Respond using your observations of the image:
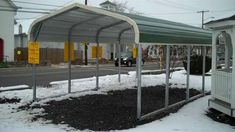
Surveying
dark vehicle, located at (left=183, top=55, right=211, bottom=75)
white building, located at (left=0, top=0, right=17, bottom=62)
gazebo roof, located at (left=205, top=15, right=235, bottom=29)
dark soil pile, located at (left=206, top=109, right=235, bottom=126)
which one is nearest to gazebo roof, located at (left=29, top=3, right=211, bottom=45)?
gazebo roof, located at (left=205, top=15, right=235, bottom=29)

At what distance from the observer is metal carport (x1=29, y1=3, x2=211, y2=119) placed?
25.9ft

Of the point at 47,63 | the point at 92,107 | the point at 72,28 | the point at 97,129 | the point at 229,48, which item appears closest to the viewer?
the point at 97,129

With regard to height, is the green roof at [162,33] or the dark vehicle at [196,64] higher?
the green roof at [162,33]

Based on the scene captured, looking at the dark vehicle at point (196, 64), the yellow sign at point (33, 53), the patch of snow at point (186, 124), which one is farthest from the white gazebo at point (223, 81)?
the dark vehicle at point (196, 64)

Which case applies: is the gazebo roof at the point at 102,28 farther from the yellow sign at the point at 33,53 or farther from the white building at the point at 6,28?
the white building at the point at 6,28

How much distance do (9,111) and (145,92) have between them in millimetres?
5782

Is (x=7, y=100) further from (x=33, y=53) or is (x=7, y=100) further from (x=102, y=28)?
(x=102, y=28)

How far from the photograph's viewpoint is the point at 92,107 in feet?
31.4

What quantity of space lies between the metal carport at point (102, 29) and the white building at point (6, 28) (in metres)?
21.4

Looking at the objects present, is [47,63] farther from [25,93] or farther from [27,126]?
[27,126]

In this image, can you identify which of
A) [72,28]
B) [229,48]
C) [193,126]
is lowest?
[193,126]

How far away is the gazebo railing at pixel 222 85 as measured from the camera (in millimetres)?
8711

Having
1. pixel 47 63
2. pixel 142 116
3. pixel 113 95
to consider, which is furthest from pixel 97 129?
pixel 47 63

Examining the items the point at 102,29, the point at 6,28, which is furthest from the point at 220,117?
the point at 6,28
